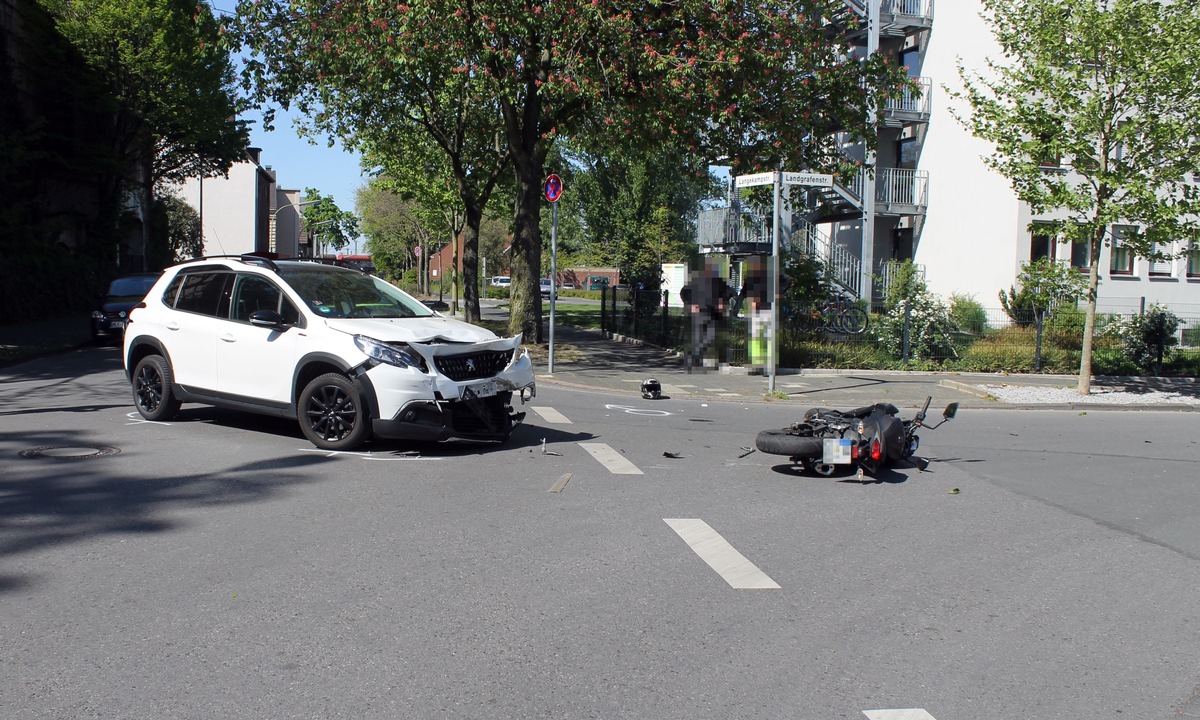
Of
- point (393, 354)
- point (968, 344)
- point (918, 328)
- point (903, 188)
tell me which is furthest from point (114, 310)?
point (903, 188)

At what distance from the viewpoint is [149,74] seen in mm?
32375

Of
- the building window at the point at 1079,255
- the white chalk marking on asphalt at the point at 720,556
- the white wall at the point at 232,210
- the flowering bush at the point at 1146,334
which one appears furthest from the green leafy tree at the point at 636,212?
the white chalk marking on asphalt at the point at 720,556

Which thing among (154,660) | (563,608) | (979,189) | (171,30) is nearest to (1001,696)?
(563,608)

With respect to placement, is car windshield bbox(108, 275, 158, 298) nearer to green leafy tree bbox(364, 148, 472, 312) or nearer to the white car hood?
→ green leafy tree bbox(364, 148, 472, 312)

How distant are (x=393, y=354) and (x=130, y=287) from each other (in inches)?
619

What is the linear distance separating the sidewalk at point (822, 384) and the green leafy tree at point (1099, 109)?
5.20 ft

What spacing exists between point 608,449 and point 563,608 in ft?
15.6

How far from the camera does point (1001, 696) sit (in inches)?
164

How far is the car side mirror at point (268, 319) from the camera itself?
904cm

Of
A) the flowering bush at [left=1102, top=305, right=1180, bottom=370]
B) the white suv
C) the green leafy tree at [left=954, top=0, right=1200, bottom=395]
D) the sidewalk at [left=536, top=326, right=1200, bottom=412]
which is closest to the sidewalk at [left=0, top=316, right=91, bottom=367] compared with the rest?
the white suv

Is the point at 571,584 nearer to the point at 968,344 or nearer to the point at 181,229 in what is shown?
the point at 968,344

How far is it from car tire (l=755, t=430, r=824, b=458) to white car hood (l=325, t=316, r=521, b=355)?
259 centimetres

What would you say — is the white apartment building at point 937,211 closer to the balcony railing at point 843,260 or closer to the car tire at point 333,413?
the balcony railing at point 843,260

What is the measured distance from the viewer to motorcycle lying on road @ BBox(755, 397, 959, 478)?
848cm
